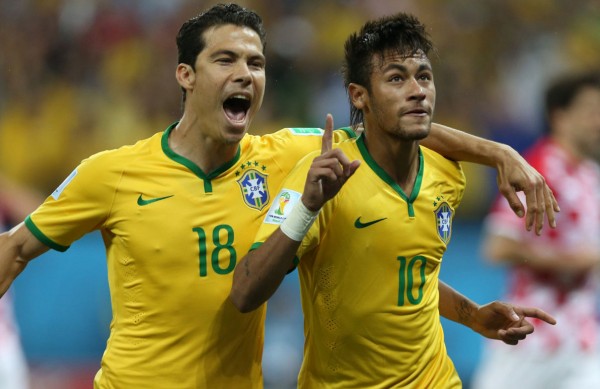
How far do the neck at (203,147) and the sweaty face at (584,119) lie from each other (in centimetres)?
315

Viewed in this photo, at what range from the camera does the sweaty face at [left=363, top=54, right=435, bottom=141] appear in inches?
152

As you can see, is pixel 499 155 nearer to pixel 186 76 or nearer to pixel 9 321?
pixel 186 76

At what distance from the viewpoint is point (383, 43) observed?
3.95 meters

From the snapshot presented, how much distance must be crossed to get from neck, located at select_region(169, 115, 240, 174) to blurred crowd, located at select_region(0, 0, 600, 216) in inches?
192

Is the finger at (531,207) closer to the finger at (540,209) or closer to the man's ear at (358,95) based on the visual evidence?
the finger at (540,209)

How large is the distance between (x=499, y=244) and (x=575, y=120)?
968 millimetres

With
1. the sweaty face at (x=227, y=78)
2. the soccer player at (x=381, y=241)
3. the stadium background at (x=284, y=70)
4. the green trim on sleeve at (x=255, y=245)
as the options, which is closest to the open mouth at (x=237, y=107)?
the sweaty face at (x=227, y=78)

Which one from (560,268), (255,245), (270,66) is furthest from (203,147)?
(270,66)

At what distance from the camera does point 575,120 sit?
6578 mm

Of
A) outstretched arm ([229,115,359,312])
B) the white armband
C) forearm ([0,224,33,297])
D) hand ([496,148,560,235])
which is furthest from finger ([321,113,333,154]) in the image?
forearm ([0,224,33,297])

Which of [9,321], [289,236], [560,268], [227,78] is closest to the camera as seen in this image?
[289,236]

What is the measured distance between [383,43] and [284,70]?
17.7ft

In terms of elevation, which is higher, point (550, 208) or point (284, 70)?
point (284, 70)

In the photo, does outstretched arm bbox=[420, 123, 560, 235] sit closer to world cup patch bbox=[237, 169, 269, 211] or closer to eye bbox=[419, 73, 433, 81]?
eye bbox=[419, 73, 433, 81]
